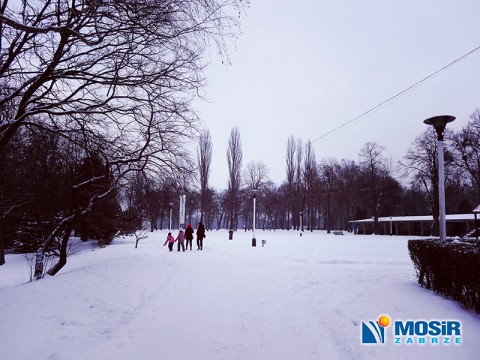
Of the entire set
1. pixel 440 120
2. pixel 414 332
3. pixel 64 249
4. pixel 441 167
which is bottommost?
pixel 414 332

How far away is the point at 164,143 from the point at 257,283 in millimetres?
4827

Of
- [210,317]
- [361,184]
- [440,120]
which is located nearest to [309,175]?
[361,184]

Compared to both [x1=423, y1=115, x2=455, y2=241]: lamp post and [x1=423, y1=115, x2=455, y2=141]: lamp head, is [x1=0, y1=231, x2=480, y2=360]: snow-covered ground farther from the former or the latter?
[x1=423, y1=115, x2=455, y2=141]: lamp head

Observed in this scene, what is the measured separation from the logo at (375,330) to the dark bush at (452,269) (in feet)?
5.47

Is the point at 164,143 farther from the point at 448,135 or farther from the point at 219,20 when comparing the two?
the point at 448,135

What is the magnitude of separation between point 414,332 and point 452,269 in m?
2.19

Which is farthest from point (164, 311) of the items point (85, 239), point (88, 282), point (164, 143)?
point (85, 239)

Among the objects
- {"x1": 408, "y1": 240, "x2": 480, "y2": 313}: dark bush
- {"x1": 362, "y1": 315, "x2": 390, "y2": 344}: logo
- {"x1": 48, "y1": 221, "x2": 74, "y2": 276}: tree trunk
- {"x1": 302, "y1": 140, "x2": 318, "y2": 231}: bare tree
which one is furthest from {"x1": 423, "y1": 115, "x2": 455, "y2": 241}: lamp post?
{"x1": 302, "y1": 140, "x2": 318, "y2": 231}: bare tree

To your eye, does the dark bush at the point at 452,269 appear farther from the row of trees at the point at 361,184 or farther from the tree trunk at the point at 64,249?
the row of trees at the point at 361,184

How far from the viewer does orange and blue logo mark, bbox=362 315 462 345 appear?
14.9 feet

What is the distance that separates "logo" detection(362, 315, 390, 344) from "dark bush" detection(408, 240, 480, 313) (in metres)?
1.67

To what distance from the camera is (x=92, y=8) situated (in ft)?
13.2

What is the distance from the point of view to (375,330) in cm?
492

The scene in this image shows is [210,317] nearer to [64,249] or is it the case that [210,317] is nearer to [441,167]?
[64,249]
